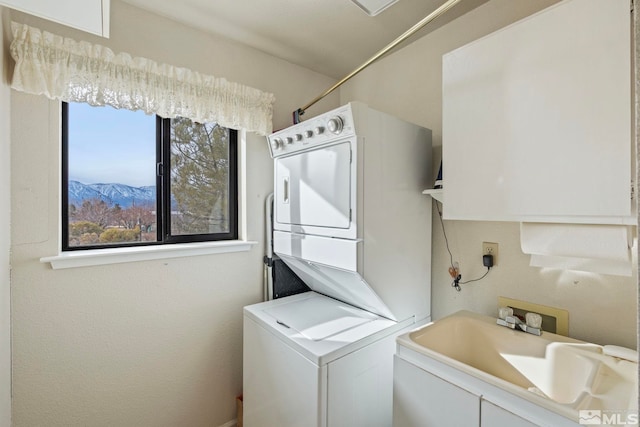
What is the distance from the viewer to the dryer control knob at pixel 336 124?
162 centimetres

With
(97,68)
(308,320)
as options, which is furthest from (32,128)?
(308,320)

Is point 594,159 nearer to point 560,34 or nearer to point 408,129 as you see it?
point 560,34

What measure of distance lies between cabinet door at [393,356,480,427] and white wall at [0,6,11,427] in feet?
6.13

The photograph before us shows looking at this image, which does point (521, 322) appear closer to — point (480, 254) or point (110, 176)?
point (480, 254)

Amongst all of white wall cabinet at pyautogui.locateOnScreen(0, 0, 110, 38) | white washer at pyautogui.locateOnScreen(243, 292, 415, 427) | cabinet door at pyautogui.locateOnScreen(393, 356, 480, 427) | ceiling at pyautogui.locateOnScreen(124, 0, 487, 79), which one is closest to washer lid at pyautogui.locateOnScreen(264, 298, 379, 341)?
white washer at pyautogui.locateOnScreen(243, 292, 415, 427)

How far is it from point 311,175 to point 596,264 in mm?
1442

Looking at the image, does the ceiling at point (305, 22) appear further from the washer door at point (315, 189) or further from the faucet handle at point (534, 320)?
the faucet handle at point (534, 320)

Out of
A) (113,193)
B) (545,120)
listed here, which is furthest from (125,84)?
(545,120)

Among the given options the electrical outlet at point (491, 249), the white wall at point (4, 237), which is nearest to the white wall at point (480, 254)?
the electrical outlet at point (491, 249)

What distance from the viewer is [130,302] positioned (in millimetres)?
1927

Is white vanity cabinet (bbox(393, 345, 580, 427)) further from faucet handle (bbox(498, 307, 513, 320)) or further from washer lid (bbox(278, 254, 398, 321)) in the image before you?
faucet handle (bbox(498, 307, 513, 320))

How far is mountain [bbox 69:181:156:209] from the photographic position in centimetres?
187

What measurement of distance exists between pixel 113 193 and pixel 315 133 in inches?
56.6

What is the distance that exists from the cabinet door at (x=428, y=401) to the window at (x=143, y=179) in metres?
1.67
